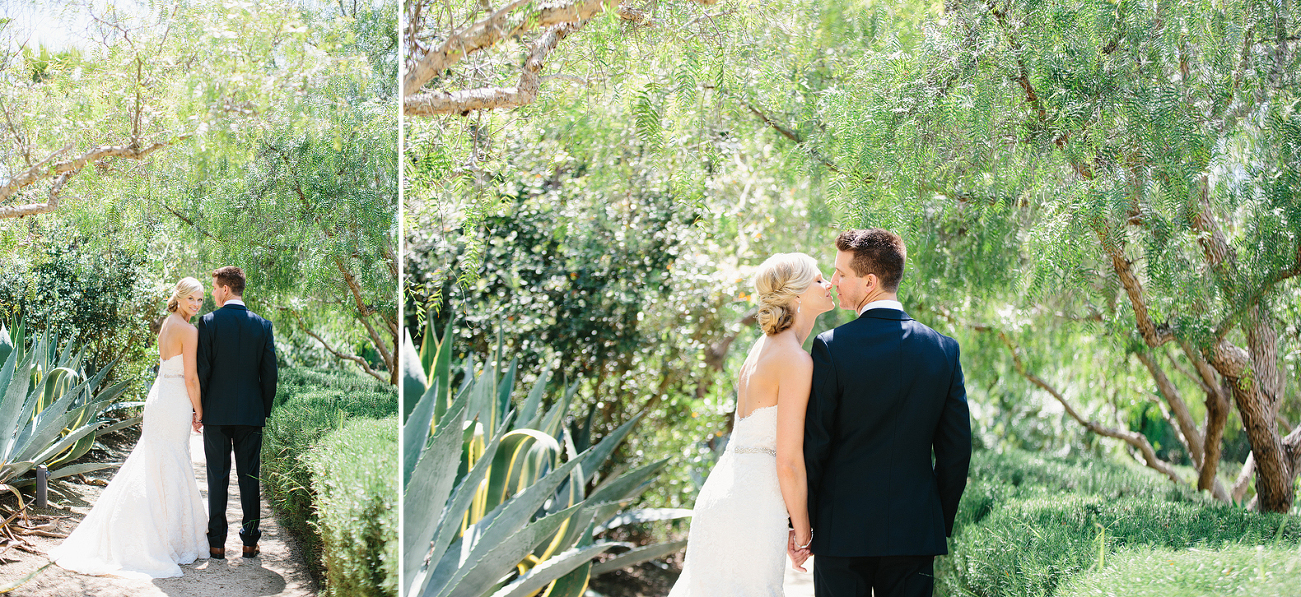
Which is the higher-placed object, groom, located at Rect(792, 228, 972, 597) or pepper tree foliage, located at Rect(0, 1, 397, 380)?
pepper tree foliage, located at Rect(0, 1, 397, 380)

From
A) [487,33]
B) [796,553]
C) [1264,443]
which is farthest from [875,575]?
[1264,443]

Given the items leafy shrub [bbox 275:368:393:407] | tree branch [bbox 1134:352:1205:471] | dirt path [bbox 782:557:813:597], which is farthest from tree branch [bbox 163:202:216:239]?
tree branch [bbox 1134:352:1205:471]

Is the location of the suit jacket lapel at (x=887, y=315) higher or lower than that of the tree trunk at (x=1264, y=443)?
higher

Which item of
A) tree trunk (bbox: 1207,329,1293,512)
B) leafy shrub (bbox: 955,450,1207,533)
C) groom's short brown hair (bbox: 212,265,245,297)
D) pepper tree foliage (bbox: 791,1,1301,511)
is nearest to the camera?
groom's short brown hair (bbox: 212,265,245,297)

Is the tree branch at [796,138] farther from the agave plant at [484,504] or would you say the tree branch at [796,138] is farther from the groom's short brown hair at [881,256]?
the agave plant at [484,504]

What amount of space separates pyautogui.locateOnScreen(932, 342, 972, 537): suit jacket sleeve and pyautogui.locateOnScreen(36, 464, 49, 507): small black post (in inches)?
85.9

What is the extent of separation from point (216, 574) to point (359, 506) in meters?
0.34

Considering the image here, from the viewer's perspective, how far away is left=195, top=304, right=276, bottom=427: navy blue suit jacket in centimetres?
166

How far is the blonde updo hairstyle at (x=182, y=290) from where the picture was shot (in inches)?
65.8

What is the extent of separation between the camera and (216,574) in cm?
176

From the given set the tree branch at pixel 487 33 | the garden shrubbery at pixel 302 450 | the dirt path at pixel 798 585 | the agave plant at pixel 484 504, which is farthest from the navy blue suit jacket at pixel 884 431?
the dirt path at pixel 798 585

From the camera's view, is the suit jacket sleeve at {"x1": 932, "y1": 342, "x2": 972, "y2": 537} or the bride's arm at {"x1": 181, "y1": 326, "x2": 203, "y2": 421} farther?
the suit jacket sleeve at {"x1": 932, "y1": 342, "x2": 972, "y2": 537}

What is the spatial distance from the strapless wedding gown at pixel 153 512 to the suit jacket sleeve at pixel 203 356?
100 millimetres

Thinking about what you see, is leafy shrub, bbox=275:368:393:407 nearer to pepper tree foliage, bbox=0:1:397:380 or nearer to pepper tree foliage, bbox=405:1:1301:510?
pepper tree foliage, bbox=0:1:397:380
